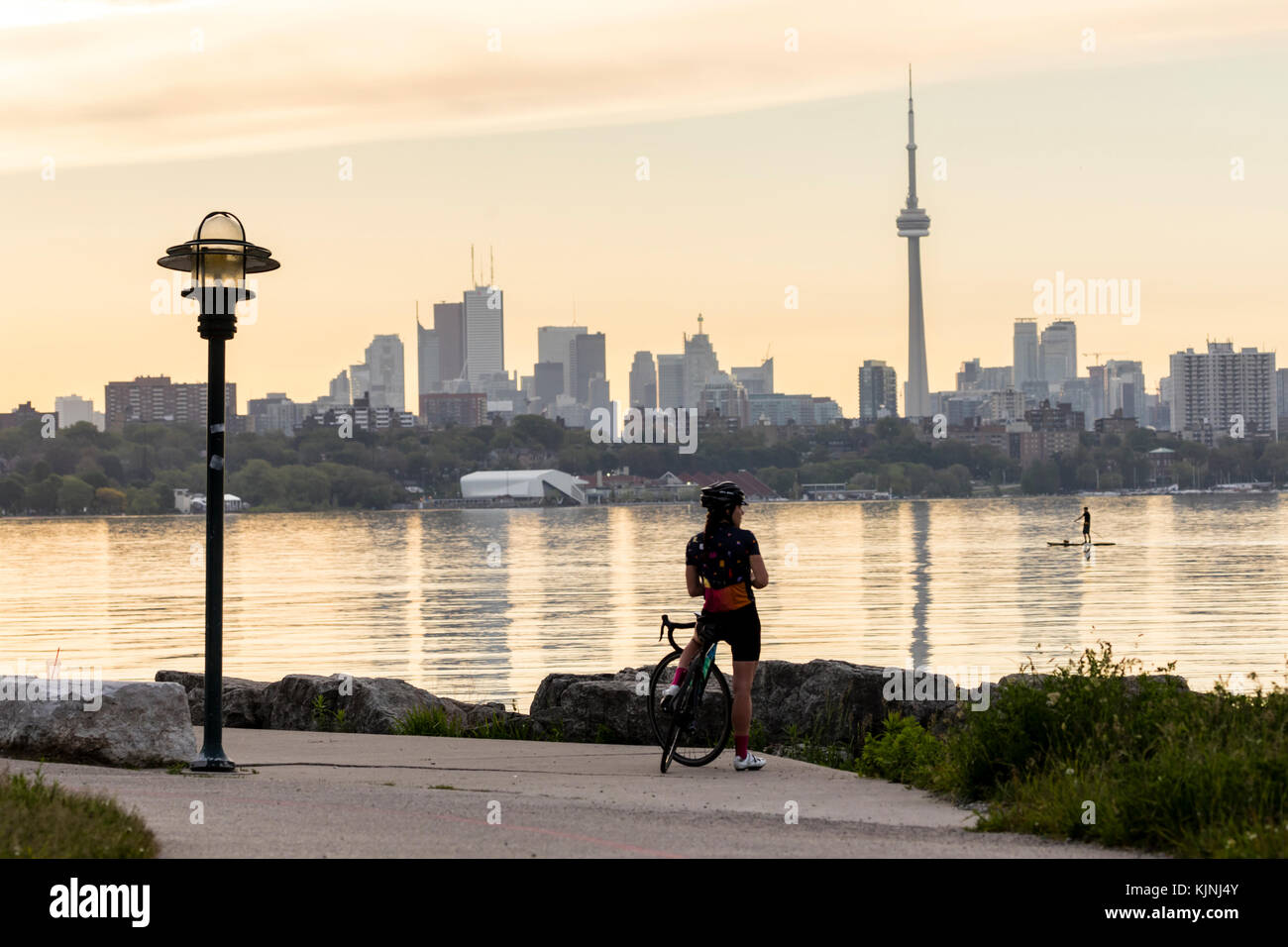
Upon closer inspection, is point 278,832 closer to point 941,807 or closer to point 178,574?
point 941,807

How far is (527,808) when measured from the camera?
8.95 m

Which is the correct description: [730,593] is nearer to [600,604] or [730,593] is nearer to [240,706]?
[240,706]

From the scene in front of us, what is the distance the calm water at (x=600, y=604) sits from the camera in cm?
3084

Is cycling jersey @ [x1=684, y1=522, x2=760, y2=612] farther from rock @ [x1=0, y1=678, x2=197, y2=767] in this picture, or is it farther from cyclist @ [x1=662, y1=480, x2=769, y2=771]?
rock @ [x1=0, y1=678, x2=197, y2=767]

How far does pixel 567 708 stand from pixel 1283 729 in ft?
Result: 21.4

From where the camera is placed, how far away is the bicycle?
35.3 ft

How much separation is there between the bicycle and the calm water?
328 centimetres

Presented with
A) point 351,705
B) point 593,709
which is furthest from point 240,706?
point 593,709

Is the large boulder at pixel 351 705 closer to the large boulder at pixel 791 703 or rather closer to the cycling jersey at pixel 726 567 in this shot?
the large boulder at pixel 791 703

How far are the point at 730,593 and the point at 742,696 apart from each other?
769mm

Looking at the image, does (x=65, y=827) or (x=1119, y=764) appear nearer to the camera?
(x=65, y=827)

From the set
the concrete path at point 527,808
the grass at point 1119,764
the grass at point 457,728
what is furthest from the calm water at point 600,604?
the grass at point 457,728

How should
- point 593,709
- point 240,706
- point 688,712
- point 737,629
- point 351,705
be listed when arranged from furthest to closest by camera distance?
point 240,706 → point 351,705 → point 593,709 → point 688,712 → point 737,629

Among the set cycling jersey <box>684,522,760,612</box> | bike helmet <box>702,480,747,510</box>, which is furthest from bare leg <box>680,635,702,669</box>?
bike helmet <box>702,480,747,510</box>
